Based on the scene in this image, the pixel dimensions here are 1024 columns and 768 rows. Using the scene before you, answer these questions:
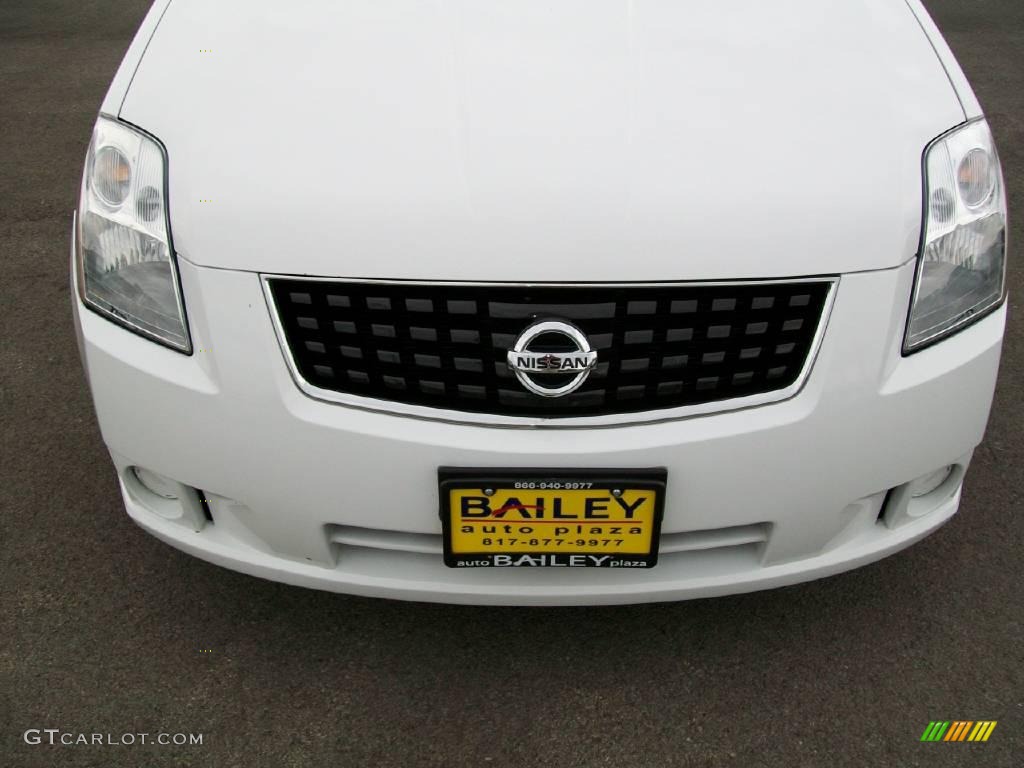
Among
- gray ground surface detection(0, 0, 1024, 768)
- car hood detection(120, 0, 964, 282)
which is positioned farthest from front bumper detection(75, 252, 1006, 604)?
gray ground surface detection(0, 0, 1024, 768)

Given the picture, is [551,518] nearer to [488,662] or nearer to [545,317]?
[545,317]

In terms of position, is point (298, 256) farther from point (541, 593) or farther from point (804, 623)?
point (804, 623)

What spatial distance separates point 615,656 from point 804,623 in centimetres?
42

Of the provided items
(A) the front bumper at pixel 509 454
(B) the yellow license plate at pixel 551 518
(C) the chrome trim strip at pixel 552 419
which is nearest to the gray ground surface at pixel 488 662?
(A) the front bumper at pixel 509 454

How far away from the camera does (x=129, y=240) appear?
5.93 feet

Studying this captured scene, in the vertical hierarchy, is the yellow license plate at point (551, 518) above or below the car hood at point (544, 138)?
below

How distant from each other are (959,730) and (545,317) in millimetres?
1174

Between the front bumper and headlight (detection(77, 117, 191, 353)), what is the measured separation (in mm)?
40

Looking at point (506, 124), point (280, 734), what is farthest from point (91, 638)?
point (506, 124)

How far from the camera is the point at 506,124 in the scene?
1.74 m

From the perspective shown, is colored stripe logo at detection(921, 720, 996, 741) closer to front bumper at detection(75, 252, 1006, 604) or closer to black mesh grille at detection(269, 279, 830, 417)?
front bumper at detection(75, 252, 1006, 604)

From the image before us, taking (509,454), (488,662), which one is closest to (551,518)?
(509,454)

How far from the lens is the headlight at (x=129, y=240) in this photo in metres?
1.76

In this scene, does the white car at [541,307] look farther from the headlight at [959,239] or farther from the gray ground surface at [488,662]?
the gray ground surface at [488,662]
